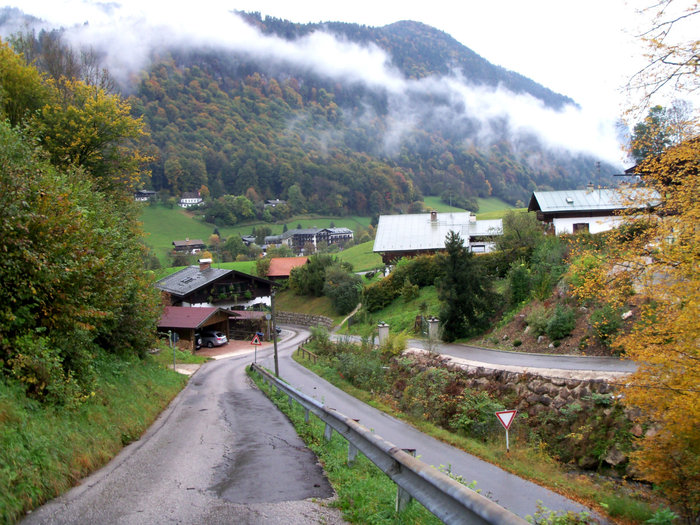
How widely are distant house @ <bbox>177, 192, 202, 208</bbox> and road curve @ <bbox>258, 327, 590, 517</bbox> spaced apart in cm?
15307

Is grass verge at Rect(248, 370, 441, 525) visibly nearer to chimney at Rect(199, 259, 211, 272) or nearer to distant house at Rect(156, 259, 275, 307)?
distant house at Rect(156, 259, 275, 307)

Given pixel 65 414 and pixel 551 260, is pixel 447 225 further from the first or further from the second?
pixel 65 414

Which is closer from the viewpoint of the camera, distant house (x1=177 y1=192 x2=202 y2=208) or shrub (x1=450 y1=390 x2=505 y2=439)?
shrub (x1=450 y1=390 x2=505 y2=439)

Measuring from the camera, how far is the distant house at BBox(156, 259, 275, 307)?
2180 inches

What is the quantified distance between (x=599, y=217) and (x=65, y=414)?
45392mm

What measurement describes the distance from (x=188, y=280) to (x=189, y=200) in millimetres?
118496

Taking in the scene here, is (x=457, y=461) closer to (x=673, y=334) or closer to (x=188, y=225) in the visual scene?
(x=673, y=334)

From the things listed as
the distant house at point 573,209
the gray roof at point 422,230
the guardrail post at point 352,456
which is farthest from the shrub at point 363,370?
the gray roof at point 422,230

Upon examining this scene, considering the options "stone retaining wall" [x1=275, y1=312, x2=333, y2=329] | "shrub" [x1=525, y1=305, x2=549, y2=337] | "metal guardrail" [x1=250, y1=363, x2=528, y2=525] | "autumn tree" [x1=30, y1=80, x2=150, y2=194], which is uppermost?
"autumn tree" [x1=30, y1=80, x2=150, y2=194]

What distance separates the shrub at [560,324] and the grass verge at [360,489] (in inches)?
564

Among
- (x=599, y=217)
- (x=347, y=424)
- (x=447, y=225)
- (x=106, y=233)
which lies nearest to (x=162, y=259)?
(x=447, y=225)

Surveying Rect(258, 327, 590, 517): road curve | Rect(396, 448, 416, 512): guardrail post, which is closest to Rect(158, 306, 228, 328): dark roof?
Rect(258, 327, 590, 517): road curve

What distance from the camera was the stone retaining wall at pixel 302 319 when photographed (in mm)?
56722

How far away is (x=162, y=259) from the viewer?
331ft
